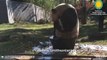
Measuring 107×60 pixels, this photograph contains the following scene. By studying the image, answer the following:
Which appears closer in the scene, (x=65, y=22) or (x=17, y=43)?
(x=65, y=22)

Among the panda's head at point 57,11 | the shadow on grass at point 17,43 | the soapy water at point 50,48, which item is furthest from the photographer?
A: the shadow on grass at point 17,43

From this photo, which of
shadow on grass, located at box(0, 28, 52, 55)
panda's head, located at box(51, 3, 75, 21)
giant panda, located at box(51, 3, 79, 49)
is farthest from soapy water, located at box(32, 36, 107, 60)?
panda's head, located at box(51, 3, 75, 21)

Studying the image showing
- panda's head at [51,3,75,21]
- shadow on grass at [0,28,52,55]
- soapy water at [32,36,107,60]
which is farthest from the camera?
shadow on grass at [0,28,52,55]

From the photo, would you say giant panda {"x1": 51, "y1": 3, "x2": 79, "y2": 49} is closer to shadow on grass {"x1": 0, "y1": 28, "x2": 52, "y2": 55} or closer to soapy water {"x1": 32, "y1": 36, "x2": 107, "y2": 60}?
soapy water {"x1": 32, "y1": 36, "x2": 107, "y2": 60}

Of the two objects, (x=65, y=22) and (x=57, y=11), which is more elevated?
(x=57, y=11)

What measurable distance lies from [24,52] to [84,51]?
1.43m

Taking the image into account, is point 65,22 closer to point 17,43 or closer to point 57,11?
point 57,11

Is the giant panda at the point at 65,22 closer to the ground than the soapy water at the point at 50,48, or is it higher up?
higher up

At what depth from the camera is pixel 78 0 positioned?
64.7 ft

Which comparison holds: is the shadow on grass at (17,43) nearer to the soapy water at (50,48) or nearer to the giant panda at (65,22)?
the soapy water at (50,48)

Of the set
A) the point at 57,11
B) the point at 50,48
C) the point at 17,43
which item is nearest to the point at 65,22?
the point at 57,11

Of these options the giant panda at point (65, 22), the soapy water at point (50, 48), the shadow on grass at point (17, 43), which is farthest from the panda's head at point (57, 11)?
the shadow on grass at point (17, 43)

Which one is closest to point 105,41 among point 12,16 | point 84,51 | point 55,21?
point 84,51

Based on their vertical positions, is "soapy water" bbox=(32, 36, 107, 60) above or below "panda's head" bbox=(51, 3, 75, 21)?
below
